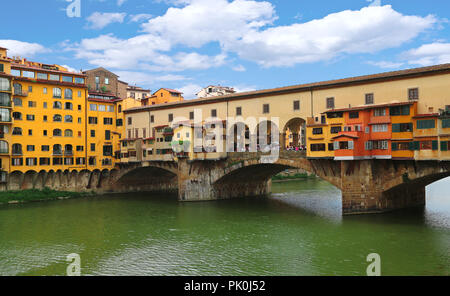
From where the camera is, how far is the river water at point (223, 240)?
19797 mm

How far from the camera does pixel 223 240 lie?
25484 millimetres

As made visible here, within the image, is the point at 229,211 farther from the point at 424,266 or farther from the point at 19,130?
the point at 19,130

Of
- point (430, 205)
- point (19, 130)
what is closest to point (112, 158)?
point (19, 130)

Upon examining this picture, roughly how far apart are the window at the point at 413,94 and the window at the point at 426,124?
2.41 metres

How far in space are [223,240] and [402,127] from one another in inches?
630

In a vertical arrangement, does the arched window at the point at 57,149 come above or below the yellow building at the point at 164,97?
below

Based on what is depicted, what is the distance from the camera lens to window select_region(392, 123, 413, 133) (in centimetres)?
2809

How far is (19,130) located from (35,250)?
27.1m

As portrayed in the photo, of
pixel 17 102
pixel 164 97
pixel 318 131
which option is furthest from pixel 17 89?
pixel 318 131

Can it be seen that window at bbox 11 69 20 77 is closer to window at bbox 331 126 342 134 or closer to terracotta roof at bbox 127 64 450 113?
terracotta roof at bbox 127 64 450 113

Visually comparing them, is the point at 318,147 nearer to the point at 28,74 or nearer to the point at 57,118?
the point at 57,118

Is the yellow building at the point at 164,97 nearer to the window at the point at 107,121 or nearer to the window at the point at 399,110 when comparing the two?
the window at the point at 107,121

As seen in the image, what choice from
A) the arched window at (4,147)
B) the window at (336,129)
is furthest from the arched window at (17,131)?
the window at (336,129)

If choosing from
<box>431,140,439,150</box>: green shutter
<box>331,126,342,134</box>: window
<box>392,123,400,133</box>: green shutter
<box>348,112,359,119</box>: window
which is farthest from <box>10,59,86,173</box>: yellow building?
<box>431,140,439,150</box>: green shutter
